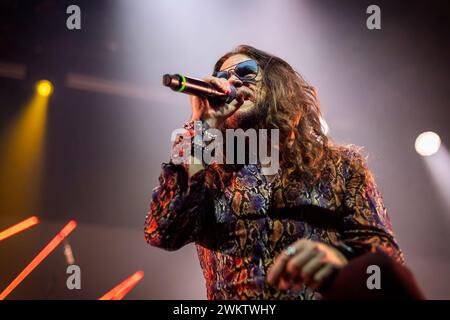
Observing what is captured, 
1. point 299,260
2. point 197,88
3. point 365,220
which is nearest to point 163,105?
point 197,88

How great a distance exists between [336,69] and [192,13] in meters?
1.26

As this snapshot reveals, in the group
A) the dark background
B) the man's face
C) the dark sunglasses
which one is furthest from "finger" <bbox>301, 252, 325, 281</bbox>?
the dark background

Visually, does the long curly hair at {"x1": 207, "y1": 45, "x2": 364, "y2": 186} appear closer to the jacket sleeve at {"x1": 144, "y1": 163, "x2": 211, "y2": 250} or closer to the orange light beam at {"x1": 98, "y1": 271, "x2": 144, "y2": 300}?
the jacket sleeve at {"x1": 144, "y1": 163, "x2": 211, "y2": 250}

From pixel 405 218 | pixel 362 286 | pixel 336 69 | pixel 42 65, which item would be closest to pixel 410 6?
pixel 336 69

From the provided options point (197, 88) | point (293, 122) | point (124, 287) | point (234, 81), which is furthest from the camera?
point (124, 287)

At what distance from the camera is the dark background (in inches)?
145

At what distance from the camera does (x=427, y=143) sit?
3.96 meters

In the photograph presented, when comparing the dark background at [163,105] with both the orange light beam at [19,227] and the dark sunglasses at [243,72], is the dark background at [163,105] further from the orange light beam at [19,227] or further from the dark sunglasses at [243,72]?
the dark sunglasses at [243,72]

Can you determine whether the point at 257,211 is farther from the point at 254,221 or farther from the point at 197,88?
the point at 197,88

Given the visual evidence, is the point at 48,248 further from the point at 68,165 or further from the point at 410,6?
the point at 410,6

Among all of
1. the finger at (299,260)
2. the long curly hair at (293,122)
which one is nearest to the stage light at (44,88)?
the long curly hair at (293,122)

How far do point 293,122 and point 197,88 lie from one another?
1.78 feet

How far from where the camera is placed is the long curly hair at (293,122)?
60.4 inches

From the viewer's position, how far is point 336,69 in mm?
3785
